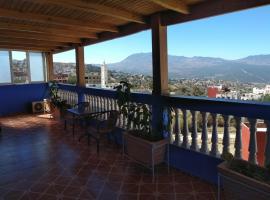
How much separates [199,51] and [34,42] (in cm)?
2561

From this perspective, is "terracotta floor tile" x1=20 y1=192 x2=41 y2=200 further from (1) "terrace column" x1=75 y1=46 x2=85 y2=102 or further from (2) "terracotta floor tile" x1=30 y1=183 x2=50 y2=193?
(1) "terrace column" x1=75 y1=46 x2=85 y2=102

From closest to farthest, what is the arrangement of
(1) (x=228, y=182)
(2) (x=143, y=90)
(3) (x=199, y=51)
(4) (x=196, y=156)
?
1. (1) (x=228, y=182)
2. (4) (x=196, y=156)
3. (2) (x=143, y=90)
4. (3) (x=199, y=51)

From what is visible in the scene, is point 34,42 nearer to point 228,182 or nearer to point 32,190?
point 32,190

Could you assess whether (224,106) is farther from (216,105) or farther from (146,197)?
(146,197)

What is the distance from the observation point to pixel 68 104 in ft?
26.7

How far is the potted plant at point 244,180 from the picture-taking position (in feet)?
7.36

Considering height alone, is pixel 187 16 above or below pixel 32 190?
above

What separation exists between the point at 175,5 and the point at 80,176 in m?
2.92

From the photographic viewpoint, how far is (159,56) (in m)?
4.21

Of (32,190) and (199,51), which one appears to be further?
(199,51)

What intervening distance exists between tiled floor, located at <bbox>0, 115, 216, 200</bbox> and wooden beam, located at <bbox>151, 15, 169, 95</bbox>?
1424 millimetres

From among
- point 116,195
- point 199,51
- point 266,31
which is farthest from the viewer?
point 199,51

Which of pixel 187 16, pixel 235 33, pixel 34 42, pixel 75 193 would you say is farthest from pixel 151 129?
A: pixel 235 33

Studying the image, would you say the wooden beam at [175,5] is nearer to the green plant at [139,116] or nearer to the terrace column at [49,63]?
the green plant at [139,116]
